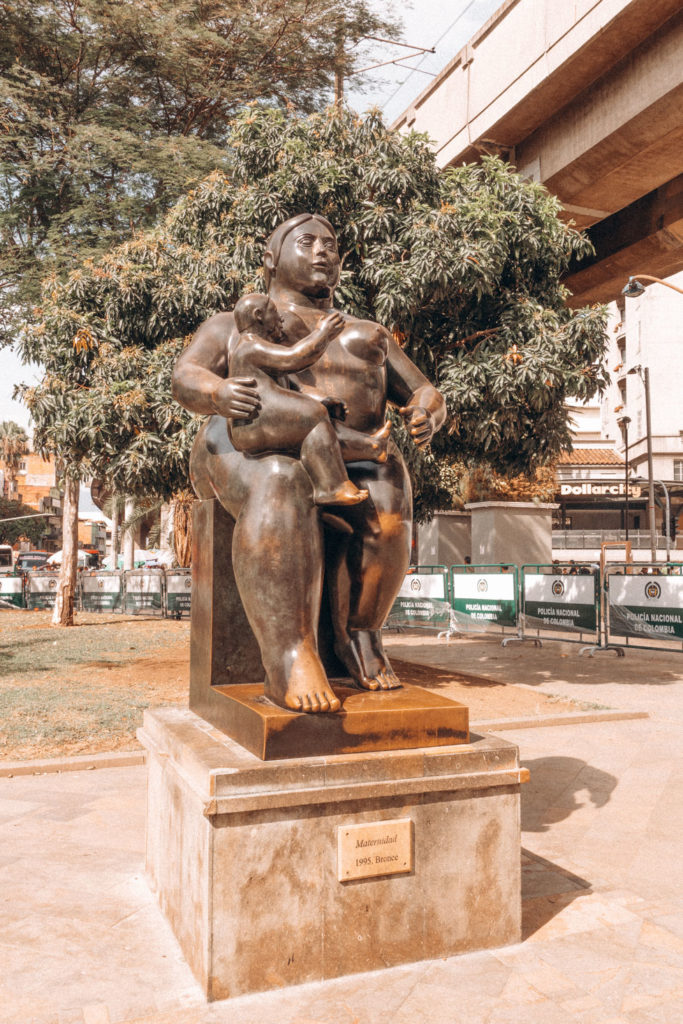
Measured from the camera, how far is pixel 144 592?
2211 cm

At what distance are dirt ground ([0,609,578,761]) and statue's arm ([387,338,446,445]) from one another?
4102mm

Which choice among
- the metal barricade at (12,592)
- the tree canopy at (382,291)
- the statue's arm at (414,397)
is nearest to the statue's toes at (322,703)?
the statue's arm at (414,397)

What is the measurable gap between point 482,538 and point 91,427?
12863 millimetres

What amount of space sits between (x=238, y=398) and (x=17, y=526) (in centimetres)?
7392

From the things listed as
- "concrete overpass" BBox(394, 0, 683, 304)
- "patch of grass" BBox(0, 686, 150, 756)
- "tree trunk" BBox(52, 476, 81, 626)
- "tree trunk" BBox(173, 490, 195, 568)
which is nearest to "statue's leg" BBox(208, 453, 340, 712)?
"patch of grass" BBox(0, 686, 150, 756)

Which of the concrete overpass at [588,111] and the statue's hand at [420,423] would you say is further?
the concrete overpass at [588,111]

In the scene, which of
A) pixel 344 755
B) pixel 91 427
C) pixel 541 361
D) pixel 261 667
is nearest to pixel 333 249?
pixel 261 667

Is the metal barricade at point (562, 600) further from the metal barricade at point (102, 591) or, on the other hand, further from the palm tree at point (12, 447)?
the palm tree at point (12, 447)

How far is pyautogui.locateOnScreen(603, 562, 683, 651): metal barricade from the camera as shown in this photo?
1202 centimetres

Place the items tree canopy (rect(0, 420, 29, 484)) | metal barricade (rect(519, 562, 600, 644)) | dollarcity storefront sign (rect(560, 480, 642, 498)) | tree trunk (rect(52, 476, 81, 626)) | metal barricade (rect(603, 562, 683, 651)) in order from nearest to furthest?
metal barricade (rect(603, 562, 683, 651)), metal barricade (rect(519, 562, 600, 644)), tree trunk (rect(52, 476, 81, 626)), dollarcity storefront sign (rect(560, 480, 642, 498)), tree canopy (rect(0, 420, 29, 484))

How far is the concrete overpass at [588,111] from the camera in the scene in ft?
30.9

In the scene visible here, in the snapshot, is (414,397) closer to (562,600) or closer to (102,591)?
(562,600)

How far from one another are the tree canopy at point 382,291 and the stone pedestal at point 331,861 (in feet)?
17.5

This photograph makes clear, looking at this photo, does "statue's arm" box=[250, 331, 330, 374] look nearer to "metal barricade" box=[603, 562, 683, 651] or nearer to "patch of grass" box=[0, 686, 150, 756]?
"patch of grass" box=[0, 686, 150, 756]
